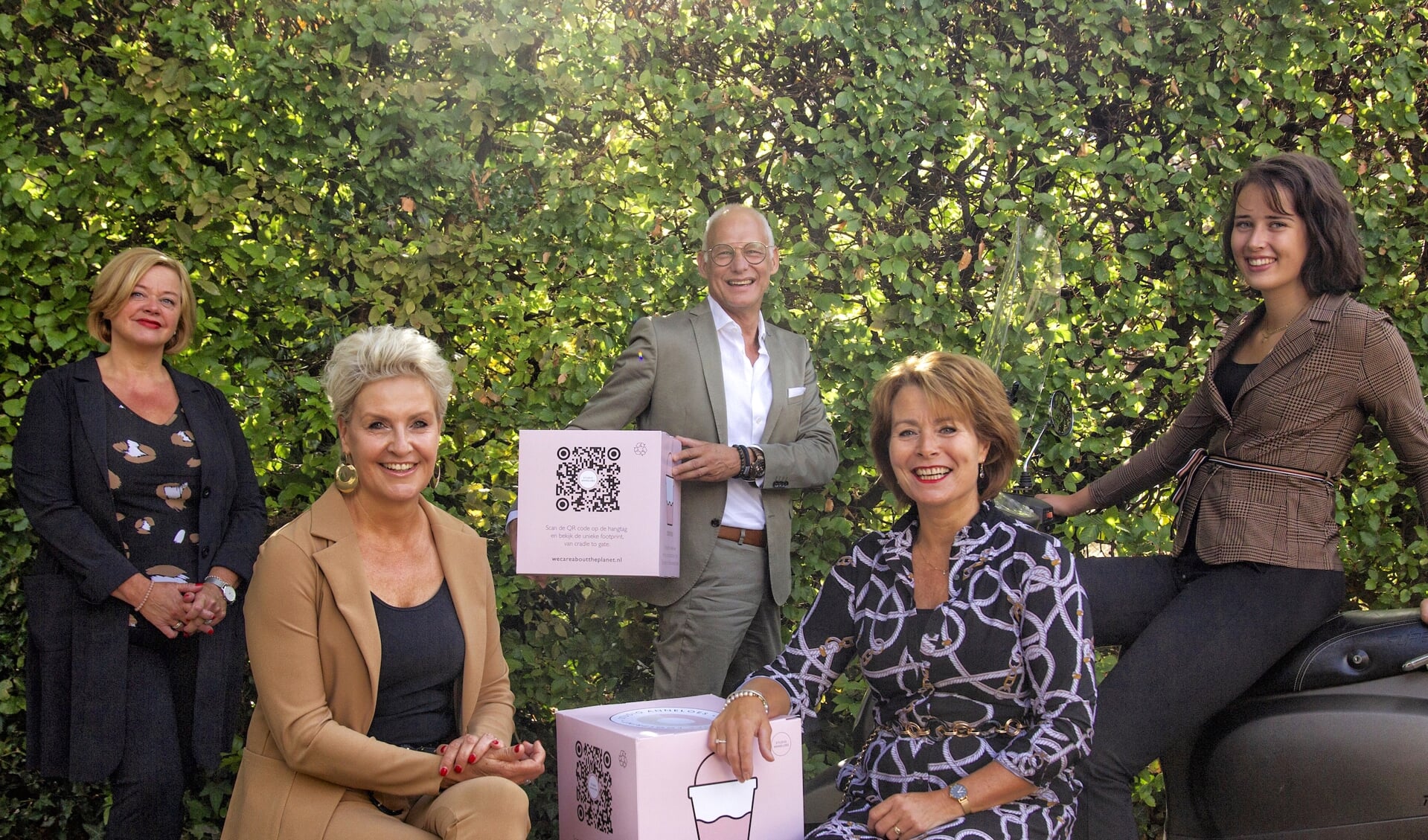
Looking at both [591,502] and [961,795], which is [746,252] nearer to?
[591,502]

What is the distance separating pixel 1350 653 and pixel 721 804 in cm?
142

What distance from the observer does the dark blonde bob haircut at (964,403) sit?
233cm

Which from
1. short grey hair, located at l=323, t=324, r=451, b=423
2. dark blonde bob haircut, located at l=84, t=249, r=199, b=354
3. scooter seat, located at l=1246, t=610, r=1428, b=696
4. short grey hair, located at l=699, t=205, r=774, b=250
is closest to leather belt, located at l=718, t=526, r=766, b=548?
short grey hair, located at l=699, t=205, r=774, b=250

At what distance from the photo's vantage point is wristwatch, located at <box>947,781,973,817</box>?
2098 mm

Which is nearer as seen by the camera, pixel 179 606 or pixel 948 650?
pixel 948 650

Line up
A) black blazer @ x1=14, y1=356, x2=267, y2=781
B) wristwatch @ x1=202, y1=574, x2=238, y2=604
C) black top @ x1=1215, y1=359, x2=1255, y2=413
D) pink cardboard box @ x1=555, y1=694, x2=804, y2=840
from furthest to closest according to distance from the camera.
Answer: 1. wristwatch @ x1=202, y1=574, x2=238, y2=604
2. black blazer @ x1=14, y1=356, x2=267, y2=781
3. black top @ x1=1215, y1=359, x2=1255, y2=413
4. pink cardboard box @ x1=555, y1=694, x2=804, y2=840

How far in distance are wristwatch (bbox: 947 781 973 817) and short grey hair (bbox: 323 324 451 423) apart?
1234 mm

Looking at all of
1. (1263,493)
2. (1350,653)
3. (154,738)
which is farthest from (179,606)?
(1350,653)

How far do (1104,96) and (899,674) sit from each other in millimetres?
2350

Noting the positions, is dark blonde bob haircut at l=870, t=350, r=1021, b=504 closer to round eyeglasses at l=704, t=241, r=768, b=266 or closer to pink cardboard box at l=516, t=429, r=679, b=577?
pink cardboard box at l=516, t=429, r=679, b=577

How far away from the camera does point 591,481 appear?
289 centimetres

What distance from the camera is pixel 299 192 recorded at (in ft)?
11.9

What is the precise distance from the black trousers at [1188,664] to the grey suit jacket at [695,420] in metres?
1.02

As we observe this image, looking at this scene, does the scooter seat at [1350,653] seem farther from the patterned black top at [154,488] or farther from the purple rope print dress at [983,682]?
the patterned black top at [154,488]
